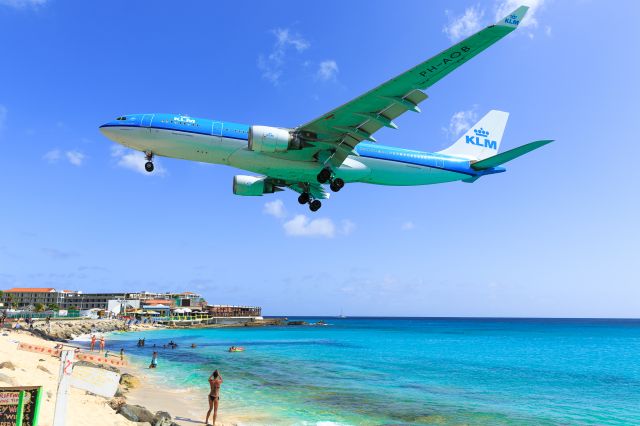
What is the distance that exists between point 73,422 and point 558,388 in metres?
40.7

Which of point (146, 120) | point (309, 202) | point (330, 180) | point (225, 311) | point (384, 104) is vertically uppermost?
point (384, 104)

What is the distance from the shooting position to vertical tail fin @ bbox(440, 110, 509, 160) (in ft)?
111

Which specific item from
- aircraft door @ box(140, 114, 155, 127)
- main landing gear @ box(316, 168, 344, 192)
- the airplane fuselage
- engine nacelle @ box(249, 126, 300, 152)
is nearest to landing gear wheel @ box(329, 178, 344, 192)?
main landing gear @ box(316, 168, 344, 192)

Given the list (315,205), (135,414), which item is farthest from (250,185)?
(135,414)

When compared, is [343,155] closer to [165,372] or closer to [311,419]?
[311,419]

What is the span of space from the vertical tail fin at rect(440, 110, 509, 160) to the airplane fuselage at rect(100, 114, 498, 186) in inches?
327

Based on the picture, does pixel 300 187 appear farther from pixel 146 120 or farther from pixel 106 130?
pixel 106 130

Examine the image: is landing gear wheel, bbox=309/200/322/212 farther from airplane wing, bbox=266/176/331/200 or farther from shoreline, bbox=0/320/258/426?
shoreline, bbox=0/320/258/426

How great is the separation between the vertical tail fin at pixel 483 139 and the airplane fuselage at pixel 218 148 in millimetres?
8306

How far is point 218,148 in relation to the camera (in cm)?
2438

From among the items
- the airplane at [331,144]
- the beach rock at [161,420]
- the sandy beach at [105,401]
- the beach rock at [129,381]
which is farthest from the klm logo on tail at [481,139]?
the beach rock at [129,381]

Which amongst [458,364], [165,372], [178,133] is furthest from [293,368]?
[178,133]

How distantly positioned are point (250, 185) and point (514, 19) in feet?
63.0

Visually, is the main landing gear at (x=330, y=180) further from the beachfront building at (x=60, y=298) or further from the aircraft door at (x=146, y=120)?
the beachfront building at (x=60, y=298)
